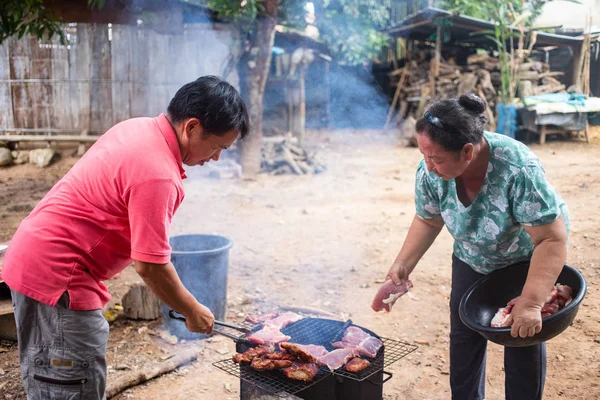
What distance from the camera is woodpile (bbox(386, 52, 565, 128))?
16578 mm

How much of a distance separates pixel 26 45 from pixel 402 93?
13.0 meters

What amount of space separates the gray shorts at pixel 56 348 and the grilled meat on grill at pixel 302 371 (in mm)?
1033

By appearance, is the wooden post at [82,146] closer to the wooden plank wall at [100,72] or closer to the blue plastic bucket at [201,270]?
the wooden plank wall at [100,72]

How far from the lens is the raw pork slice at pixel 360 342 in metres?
3.06

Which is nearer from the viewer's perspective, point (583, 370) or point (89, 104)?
point (583, 370)

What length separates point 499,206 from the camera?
111 inches

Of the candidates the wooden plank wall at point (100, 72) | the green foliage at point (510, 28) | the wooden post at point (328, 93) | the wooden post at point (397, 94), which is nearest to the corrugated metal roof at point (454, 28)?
the green foliage at point (510, 28)

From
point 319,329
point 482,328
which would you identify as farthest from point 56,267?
point 482,328

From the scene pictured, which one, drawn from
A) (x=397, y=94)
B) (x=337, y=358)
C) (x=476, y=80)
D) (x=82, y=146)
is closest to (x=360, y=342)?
(x=337, y=358)

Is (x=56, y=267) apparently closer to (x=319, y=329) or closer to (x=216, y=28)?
(x=319, y=329)

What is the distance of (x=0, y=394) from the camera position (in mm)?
3840

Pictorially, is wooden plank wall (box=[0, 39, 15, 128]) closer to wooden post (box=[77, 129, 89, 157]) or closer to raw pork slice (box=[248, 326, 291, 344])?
wooden post (box=[77, 129, 89, 157])

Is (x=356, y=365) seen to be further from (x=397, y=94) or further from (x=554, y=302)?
(x=397, y=94)

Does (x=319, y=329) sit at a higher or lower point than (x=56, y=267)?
lower
